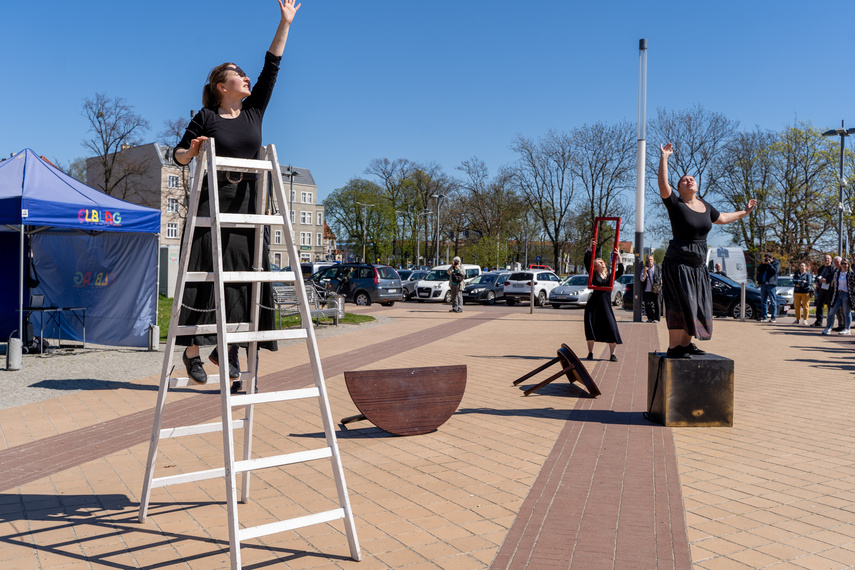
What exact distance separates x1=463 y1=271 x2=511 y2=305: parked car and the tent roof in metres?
21.7

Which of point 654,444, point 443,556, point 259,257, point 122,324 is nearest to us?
point 443,556

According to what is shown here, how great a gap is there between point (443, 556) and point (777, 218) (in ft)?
139

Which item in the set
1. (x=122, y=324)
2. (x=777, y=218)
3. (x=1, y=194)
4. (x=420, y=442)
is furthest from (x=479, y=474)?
(x=777, y=218)

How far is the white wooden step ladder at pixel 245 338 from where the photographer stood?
→ 112 inches

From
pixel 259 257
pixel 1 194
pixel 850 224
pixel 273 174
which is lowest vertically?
pixel 259 257

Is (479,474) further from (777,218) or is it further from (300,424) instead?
(777,218)

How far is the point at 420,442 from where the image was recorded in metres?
5.58

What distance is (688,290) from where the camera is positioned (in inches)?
237

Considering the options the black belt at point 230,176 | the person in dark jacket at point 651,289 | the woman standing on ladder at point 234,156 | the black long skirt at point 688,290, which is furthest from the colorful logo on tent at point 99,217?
the person in dark jacket at point 651,289

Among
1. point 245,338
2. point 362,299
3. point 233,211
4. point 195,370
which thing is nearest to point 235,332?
point 245,338

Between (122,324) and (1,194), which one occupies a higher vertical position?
(1,194)

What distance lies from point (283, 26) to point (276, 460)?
7.58 feet

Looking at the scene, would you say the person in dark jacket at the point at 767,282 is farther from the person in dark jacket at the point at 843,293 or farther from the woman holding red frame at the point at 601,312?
the woman holding red frame at the point at 601,312

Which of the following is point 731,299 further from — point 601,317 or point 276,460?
point 276,460
